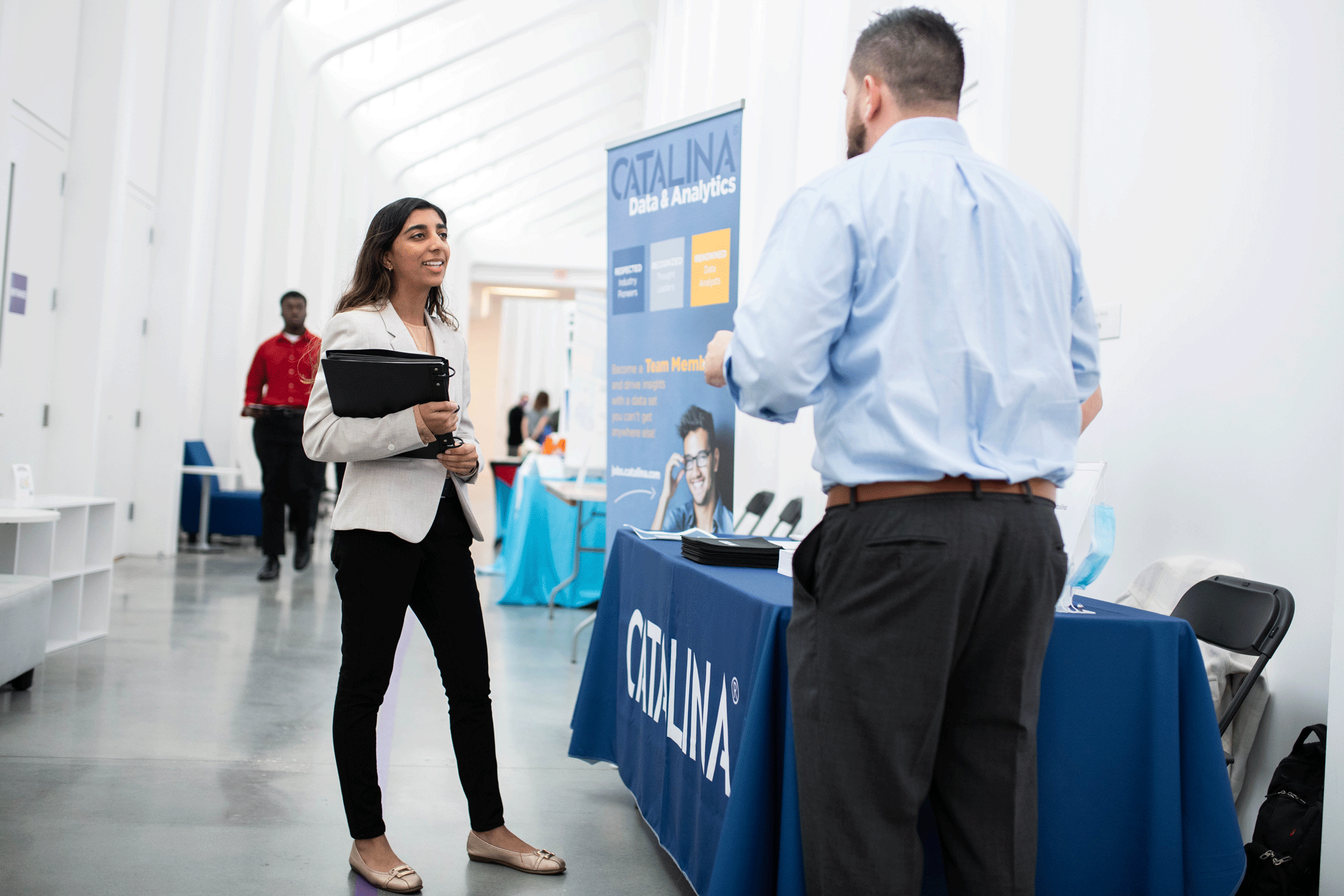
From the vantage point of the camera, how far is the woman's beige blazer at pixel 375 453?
2.10 meters

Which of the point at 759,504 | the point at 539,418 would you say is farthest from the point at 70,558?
the point at 539,418

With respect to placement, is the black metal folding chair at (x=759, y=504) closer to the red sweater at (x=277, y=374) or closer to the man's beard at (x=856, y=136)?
the man's beard at (x=856, y=136)

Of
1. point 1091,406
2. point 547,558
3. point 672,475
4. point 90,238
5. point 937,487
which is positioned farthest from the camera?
point 547,558

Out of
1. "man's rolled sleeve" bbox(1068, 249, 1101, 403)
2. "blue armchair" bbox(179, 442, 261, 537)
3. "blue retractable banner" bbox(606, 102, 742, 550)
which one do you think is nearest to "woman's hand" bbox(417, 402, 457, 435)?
"man's rolled sleeve" bbox(1068, 249, 1101, 403)

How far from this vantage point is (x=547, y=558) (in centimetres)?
655

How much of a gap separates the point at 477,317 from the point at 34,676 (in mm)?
17218

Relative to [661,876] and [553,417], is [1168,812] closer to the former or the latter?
[661,876]

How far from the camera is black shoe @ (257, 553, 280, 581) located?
6539 millimetres

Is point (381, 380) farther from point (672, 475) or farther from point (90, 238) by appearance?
point (90, 238)

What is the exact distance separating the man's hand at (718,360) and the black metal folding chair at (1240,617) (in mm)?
1392

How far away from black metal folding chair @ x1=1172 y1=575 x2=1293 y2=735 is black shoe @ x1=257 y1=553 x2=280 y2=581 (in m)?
5.47

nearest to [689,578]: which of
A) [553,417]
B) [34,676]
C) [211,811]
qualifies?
[211,811]

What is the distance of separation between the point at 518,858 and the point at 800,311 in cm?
159

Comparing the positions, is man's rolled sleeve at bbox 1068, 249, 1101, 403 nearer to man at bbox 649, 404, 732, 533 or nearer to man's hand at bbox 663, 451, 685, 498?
man at bbox 649, 404, 732, 533
